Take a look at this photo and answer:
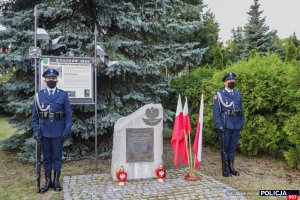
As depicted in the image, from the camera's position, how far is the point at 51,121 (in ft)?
16.8

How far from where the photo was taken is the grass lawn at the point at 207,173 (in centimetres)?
517

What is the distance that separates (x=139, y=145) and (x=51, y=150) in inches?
61.2

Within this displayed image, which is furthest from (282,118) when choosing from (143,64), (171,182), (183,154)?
(143,64)

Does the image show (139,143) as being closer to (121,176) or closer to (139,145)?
(139,145)

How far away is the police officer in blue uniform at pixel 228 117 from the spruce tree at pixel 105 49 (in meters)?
2.38

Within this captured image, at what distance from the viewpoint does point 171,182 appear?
5.36 meters

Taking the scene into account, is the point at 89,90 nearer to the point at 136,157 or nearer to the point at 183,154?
the point at 136,157

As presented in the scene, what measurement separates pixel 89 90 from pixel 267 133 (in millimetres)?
4053

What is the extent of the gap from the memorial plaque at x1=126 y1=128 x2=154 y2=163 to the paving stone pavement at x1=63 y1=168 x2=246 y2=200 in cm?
42

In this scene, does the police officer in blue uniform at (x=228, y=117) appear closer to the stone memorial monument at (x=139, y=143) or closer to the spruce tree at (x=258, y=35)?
the stone memorial monument at (x=139, y=143)

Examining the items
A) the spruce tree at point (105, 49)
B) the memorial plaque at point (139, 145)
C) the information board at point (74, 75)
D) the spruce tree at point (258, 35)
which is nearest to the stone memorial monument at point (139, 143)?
the memorial plaque at point (139, 145)

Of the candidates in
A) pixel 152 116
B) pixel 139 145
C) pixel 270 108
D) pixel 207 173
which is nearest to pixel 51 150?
pixel 139 145

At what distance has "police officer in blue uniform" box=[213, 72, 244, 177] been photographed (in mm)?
5789

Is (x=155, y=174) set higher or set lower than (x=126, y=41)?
lower
